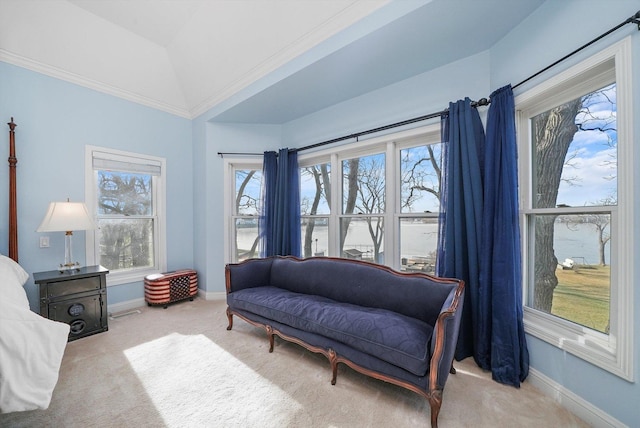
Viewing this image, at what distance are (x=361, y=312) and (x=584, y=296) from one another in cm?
143

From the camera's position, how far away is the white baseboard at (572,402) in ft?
4.49

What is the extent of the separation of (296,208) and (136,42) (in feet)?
8.93

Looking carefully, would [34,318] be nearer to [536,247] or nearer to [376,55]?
[376,55]

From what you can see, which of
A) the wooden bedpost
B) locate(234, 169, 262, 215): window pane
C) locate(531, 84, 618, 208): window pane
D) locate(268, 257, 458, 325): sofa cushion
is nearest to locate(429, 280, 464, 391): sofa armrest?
locate(268, 257, 458, 325): sofa cushion

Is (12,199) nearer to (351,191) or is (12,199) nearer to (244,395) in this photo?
(244,395)

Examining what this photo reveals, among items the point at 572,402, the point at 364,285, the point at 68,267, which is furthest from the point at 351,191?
the point at 68,267

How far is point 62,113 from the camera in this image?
2805 millimetres

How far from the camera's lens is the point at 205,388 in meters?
1.76

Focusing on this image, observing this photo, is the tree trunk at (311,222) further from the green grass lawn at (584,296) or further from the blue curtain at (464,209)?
the green grass lawn at (584,296)

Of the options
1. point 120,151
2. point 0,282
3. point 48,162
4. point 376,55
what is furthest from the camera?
point 120,151

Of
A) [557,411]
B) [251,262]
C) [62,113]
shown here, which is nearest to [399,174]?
[251,262]

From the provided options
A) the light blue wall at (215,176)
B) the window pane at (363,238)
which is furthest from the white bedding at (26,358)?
the window pane at (363,238)

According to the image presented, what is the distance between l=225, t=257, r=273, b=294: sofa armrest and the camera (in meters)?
2.69

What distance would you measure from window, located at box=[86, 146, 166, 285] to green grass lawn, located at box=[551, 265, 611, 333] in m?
4.33
